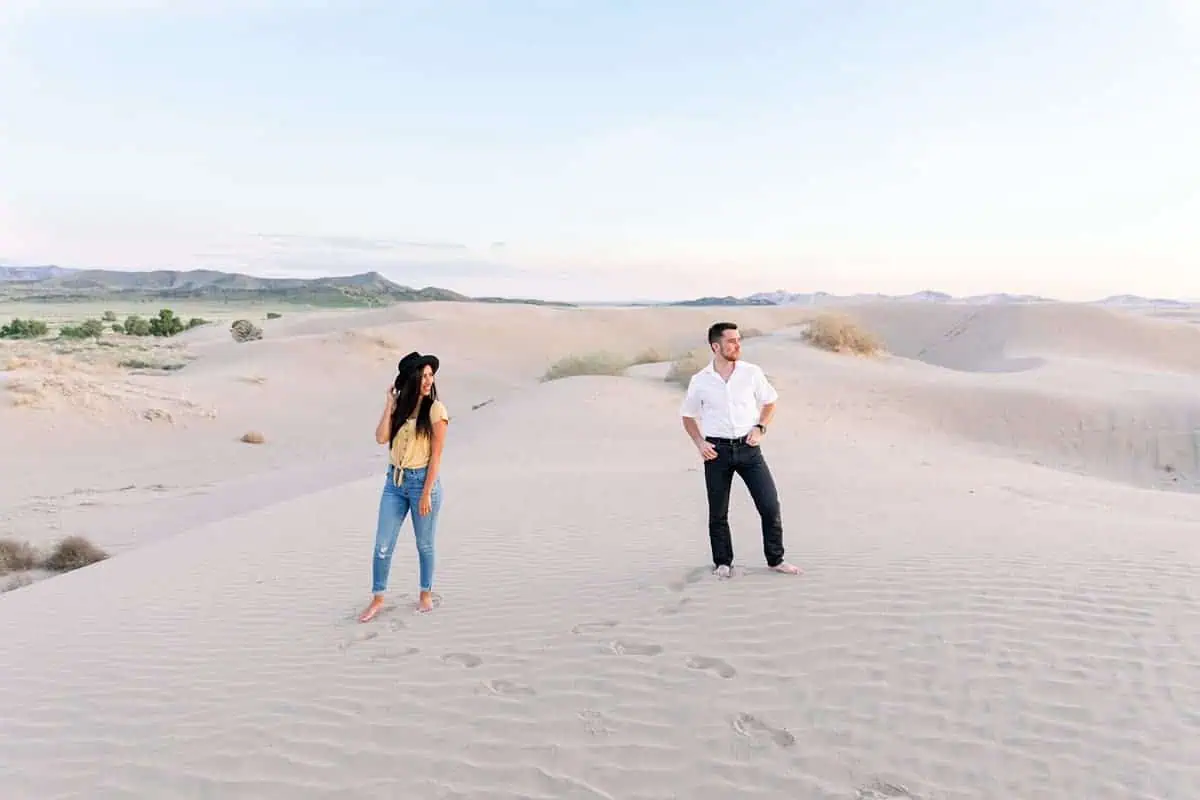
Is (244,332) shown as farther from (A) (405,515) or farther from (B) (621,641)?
(B) (621,641)

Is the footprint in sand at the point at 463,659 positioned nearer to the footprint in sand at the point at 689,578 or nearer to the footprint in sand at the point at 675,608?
the footprint in sand at the point at 675,608

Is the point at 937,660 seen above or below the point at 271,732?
above

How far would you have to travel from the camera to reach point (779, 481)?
1009cm

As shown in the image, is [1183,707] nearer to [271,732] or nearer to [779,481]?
[271,732]

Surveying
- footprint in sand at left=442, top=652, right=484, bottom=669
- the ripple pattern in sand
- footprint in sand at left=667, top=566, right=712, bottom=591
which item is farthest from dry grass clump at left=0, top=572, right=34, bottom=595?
footprint in sand at left=667, top=566, right=712, bottom=591

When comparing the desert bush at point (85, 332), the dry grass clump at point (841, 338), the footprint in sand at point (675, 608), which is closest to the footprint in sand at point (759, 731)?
the footprint in sand at point (675, 608)

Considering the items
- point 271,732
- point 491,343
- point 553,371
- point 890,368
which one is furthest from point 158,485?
point 491,343

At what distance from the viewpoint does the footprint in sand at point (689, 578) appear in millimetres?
5818

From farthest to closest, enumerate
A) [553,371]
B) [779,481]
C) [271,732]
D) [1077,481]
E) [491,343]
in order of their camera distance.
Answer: [491,343] → [553,371] → [1077,481] → [779,481] → [271,732]

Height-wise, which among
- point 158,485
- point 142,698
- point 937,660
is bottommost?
point 158,485

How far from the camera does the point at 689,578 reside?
600 centimetres

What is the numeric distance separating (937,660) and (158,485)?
14.1 metres

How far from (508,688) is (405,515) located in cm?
175

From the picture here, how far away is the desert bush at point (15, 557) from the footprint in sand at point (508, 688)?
745cm
